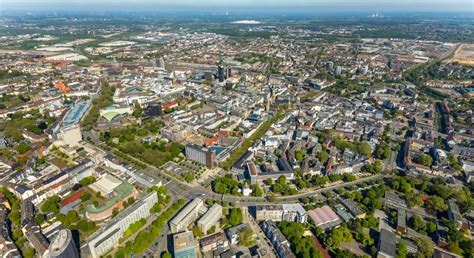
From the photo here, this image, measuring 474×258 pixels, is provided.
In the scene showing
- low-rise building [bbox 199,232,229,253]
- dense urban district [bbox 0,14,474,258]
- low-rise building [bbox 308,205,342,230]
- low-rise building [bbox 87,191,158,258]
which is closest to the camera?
low-rise building [bbox 87,191,158,258]

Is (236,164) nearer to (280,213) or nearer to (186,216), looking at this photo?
(280,213)

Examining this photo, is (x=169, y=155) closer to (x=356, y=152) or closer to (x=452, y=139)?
(x=356, y=152)

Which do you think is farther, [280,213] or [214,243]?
[280,213]

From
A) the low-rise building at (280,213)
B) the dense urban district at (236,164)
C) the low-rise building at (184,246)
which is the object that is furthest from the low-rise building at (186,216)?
the low-rise building at (280,213)

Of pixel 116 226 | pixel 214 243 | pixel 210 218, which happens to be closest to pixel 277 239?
pixel 214 243

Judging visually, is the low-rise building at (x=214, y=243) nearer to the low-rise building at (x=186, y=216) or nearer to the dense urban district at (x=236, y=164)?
the dense urban district at (x=236, y=164)

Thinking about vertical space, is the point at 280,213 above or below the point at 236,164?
below

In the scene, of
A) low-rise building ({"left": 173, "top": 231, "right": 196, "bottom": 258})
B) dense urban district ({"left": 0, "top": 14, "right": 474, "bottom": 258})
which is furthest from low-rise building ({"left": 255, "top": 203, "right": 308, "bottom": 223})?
low-rise building ({"left": 173, "top": 231, "right": 196, "bottom": 258})

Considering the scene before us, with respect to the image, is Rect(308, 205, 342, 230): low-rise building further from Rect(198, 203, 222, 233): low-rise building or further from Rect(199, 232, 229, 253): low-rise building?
Rect(198, 203, 222, 233): low-rise building

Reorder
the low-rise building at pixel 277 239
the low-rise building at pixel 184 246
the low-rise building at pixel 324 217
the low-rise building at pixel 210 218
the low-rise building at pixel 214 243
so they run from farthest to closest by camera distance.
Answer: the low-rise building at pixel 324 217 → the low-rise building at pixel 210 218 → the low-rise building at pixel 214 243 → the low-rise building at pixel 277 239 → the low-rise building at pixel 184 246
